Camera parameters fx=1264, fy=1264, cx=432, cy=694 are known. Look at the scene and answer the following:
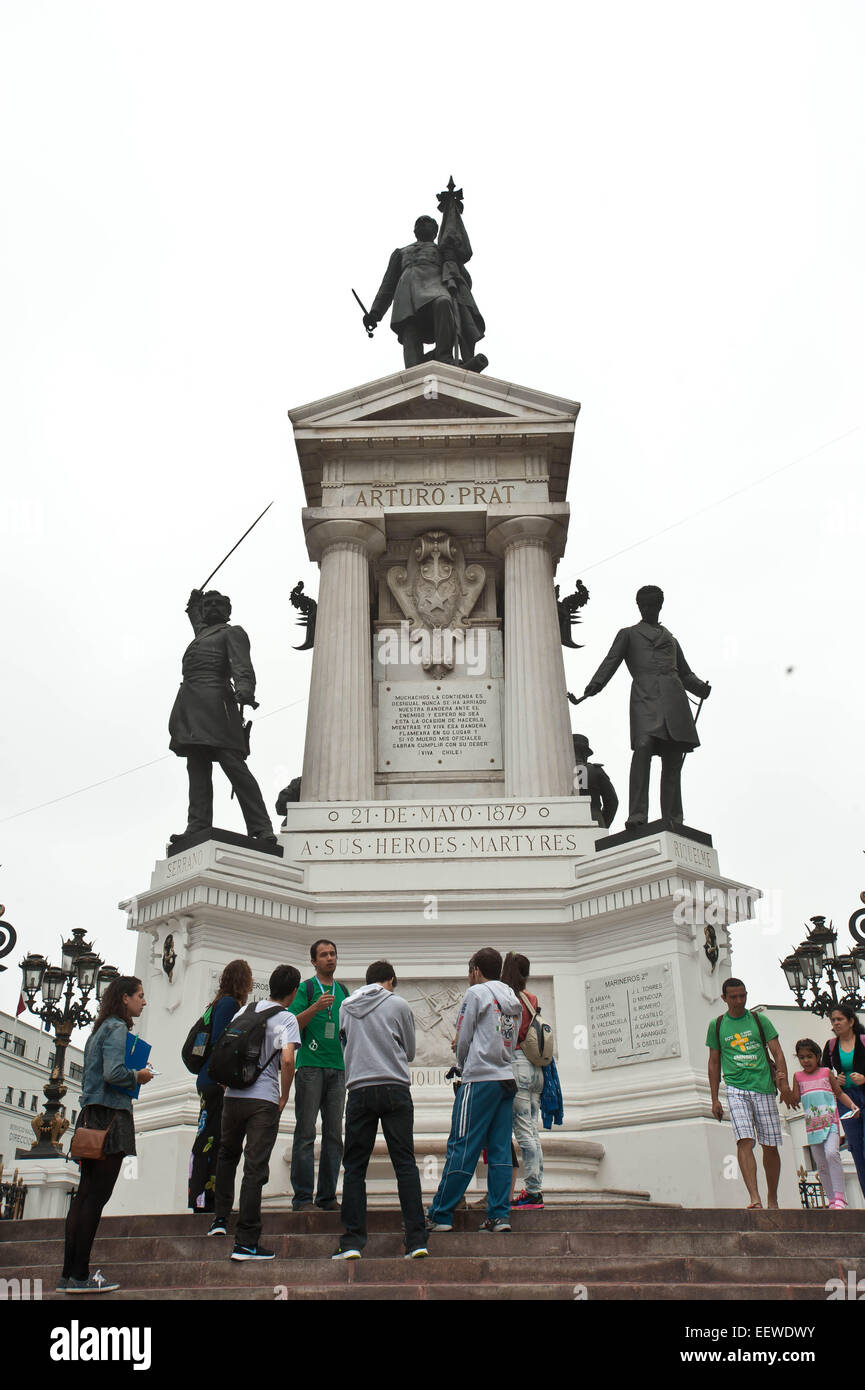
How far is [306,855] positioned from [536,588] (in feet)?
15.4

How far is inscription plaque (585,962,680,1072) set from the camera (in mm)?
11602

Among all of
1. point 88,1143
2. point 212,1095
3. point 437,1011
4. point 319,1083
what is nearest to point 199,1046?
point 212,1095

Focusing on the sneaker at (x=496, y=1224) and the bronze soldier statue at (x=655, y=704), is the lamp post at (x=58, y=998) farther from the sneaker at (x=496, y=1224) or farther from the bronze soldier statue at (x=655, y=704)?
the sneaker at (x=496, y=1224)

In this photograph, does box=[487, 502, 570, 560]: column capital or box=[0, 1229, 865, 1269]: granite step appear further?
box=[487, 502, 570, 560]: column capital

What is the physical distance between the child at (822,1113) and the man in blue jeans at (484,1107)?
3070mm

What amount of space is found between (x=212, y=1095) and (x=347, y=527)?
9.18 m

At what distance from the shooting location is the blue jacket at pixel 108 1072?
22.1ft

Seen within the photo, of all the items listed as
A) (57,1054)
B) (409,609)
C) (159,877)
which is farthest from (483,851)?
(57,1054)

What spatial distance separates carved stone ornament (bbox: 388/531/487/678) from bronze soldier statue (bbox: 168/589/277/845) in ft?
10.4

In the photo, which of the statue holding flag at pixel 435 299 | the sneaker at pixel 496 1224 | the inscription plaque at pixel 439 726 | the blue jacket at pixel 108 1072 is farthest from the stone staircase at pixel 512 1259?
the statue holding flag at pixel 435 299

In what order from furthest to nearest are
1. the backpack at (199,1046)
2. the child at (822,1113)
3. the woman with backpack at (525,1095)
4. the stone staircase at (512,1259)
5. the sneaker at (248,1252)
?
the child at (822,1113), the woman with backpack at (525,1095), the backpack at (199,1046), the sneaker at (248,1252), the stone staircase at (512,1259)

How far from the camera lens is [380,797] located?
50.4 feet

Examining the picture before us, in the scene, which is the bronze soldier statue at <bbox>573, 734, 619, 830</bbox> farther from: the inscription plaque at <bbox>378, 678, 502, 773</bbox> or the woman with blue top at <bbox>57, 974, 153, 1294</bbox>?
the woman with blue top at <bbox>57, 974, 153, 1294</bbox>

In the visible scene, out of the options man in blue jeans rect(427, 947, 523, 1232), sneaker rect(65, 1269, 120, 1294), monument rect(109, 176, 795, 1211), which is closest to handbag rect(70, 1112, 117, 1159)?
sneaker rect(65, 1269, 120, 1294)
